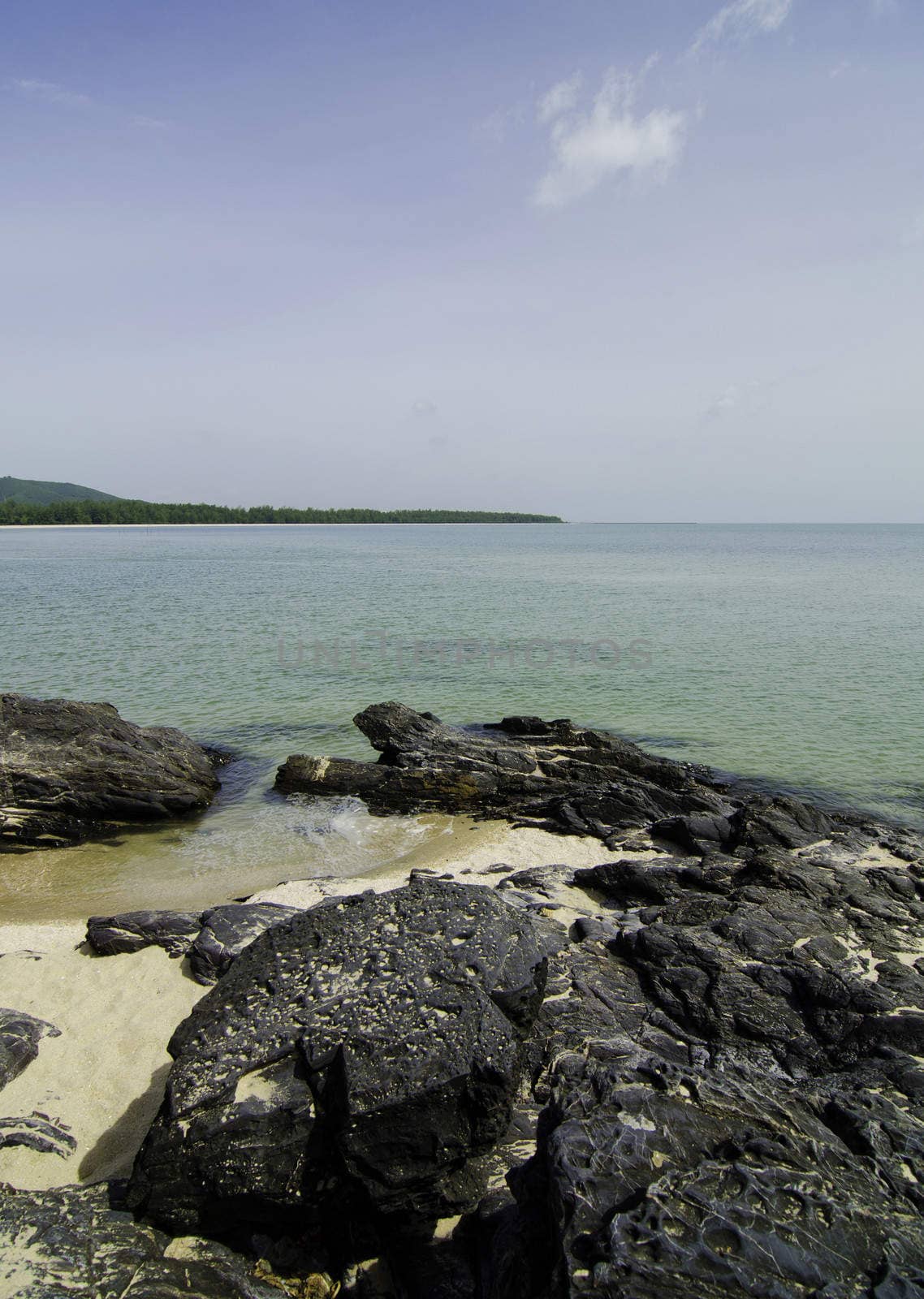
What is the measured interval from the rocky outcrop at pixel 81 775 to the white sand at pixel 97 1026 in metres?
3.36

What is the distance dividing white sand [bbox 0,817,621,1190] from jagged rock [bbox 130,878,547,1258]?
1063 millimetres

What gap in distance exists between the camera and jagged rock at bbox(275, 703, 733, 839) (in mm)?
13031

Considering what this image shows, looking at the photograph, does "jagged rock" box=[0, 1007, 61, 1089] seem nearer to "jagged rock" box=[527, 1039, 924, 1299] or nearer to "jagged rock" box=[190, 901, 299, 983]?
"jagged rock" box=[190, 901, 299, 983]

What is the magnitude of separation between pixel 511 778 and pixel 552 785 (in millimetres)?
785

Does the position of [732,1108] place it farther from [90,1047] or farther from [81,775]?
[81,775]

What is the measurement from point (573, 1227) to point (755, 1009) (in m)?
3.96

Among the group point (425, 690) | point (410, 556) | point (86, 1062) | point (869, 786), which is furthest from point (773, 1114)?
point (410, 556)

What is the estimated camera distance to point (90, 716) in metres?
14.4

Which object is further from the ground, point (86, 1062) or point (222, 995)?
point (222, 995)

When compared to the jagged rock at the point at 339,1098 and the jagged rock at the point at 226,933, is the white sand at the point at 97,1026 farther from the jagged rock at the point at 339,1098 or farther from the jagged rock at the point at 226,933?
the jagged rock at the point at 339,1098

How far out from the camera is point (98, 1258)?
4.12 meters

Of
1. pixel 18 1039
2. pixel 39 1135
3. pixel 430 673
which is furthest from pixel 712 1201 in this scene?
pixel 430 673

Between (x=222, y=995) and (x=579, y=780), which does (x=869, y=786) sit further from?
(x=222, y=995)

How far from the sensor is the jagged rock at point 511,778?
13.0 meters
